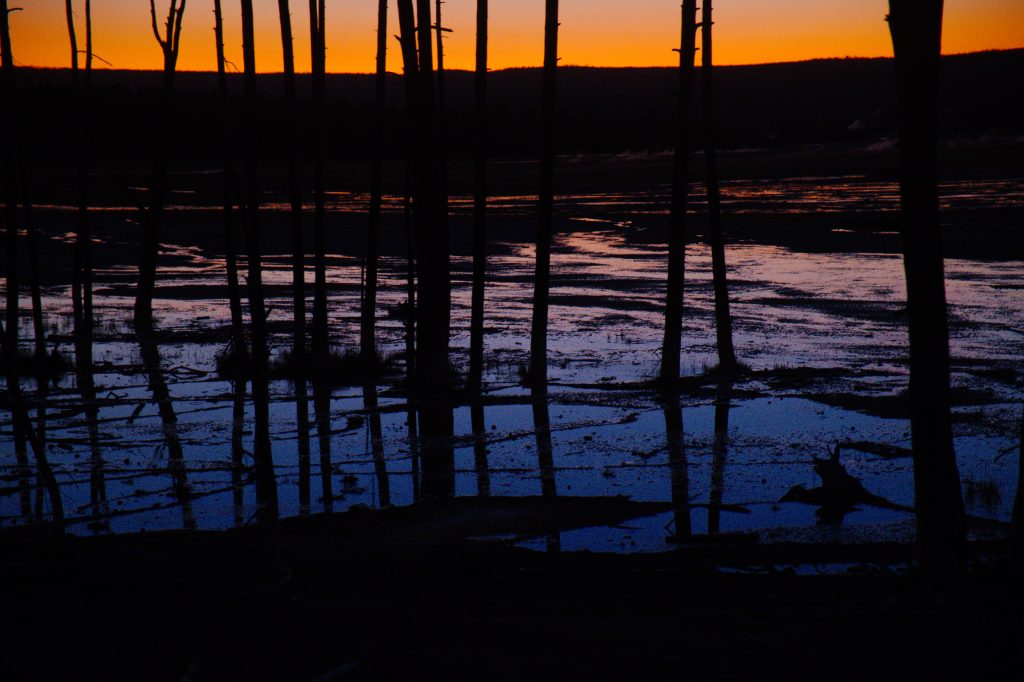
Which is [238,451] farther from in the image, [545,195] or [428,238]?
[545,195]

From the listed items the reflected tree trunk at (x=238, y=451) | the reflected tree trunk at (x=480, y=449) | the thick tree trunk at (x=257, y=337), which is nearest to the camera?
the thick tree trunk at (x=257, y=337)

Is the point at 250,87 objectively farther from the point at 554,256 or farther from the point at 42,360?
the point at 554,256

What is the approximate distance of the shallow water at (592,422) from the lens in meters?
9.82

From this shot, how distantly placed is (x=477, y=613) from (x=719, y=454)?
5702 mm

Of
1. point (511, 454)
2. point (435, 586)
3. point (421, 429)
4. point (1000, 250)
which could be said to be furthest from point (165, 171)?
point (1000, 250)

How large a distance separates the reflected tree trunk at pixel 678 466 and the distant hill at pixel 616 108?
2384 centimetres

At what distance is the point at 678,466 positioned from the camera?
11.1 meters

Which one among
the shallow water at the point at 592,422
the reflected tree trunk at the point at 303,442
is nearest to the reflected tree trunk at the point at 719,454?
the shallow water at the point at 592,422

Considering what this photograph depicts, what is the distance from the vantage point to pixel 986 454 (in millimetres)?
11195

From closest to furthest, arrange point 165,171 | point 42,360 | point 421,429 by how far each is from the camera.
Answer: point 421,429, point 42,360, point 165,171

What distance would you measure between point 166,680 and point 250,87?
4.08 metres

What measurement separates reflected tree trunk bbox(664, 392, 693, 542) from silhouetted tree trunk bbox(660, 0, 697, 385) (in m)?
0.64

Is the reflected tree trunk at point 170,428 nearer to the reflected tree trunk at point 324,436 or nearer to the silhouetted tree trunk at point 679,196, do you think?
the reflected tree trunk at point 324,436

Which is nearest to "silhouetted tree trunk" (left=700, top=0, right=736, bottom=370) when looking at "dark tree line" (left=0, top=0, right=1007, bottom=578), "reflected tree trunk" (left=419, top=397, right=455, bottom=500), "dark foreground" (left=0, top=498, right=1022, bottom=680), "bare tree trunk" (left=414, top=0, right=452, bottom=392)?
"dark tree line" (left=0, top=0, right=1007, bottom=578)
